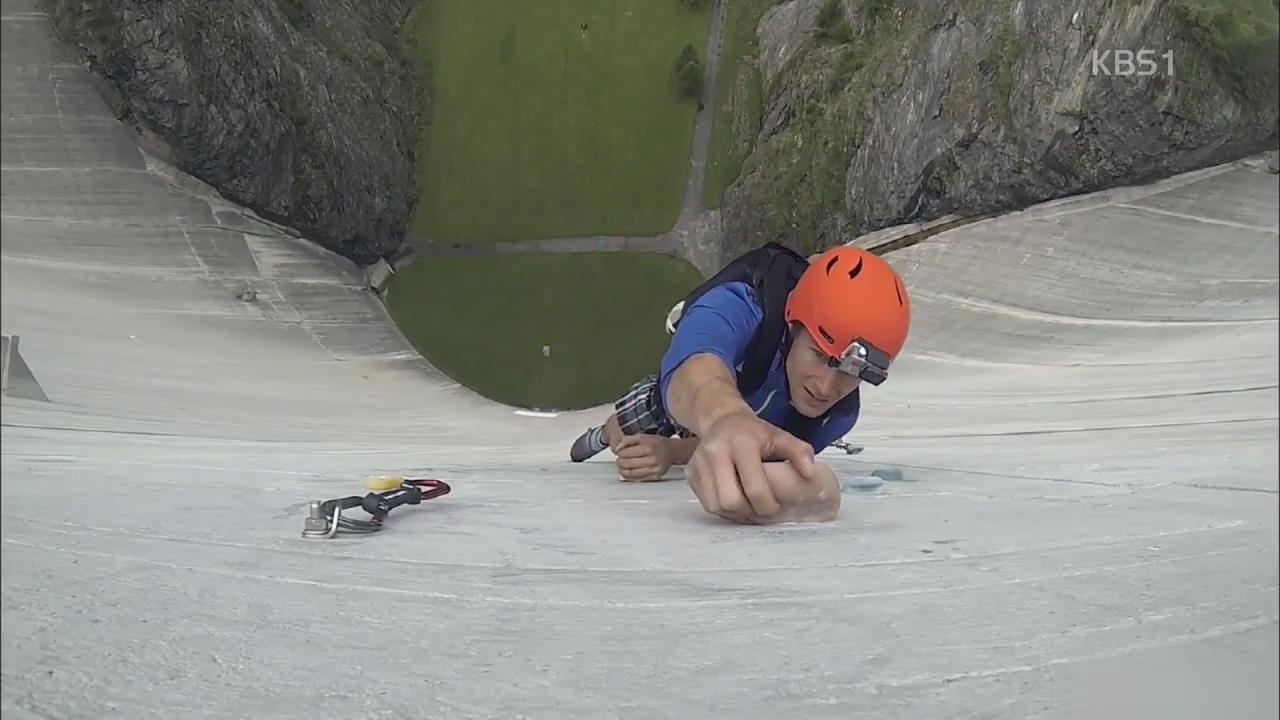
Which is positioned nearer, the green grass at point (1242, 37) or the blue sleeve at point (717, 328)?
the blue sleeve at point (717, 328)

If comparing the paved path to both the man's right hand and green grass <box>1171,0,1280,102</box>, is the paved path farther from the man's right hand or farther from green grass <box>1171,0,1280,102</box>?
the man's right hand

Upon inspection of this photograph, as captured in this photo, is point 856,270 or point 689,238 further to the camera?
point 689,238

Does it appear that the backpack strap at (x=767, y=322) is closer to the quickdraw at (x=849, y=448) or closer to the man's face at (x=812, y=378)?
the man's face at (x=812, y=378)

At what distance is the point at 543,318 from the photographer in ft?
10.3

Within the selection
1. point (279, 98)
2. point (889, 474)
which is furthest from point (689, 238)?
point (889, 474)

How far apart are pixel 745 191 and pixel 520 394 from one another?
3.90 ft

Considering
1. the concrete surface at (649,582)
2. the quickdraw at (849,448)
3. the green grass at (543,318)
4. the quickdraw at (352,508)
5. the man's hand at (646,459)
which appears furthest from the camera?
the green grass at (543,318)

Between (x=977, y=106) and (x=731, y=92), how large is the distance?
1.00 m

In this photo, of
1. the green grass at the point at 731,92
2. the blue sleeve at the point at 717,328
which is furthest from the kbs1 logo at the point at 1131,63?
the blue sleeve at the point at 717,328

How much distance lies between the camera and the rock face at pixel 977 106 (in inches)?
79.4

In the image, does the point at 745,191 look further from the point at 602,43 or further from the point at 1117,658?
the point at 1117,658

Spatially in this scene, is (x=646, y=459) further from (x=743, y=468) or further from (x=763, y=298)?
(x=743, y=468)

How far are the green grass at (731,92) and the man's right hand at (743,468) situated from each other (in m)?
2.81

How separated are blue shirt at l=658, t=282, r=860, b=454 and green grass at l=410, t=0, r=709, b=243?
8.50ft
